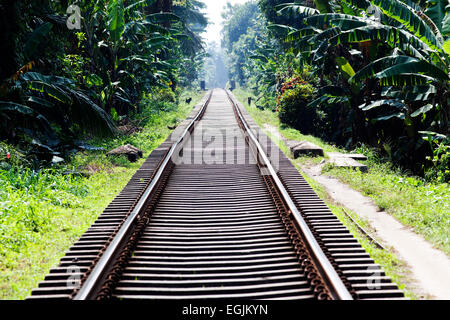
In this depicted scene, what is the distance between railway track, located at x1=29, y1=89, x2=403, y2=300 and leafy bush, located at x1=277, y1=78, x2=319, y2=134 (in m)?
10.2

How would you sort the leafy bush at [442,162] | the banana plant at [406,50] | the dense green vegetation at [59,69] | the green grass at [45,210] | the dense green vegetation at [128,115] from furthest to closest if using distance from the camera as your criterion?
the banana plant at [406,50], the leafy bush at [442,162], the dense green vegetation at [59,69], the dense green vegetation at [128,115], the green grass at [45,210]

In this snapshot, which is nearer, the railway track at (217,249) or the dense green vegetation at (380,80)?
the railway track at (217,249)

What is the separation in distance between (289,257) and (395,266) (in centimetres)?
130

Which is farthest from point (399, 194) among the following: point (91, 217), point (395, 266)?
point (91, 217)

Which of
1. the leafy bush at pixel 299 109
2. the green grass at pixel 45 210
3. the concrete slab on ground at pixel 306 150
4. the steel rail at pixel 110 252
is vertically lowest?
the green grass at pixel 45 210

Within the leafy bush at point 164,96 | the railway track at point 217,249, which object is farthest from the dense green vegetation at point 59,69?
the leafy bush at point 164,96

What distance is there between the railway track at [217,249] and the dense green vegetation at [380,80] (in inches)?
175

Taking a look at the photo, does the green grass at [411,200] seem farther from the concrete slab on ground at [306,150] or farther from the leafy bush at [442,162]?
the concrete slab on ground at [306,150]

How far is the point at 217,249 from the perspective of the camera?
508 centimetres

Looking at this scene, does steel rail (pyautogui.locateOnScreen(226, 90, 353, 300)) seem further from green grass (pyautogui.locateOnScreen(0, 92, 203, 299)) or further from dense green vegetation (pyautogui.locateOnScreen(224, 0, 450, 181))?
dense green vegetation (pyautogui.locateOnScreen(224, 0, 450, 181))

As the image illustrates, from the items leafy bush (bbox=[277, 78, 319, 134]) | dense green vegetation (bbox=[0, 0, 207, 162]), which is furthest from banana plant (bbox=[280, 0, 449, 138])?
dense green vegetation (bbox=[0, 0, 207, 162])

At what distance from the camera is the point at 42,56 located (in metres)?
11.3

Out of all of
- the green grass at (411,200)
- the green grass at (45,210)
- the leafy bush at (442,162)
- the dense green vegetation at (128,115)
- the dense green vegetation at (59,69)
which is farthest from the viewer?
the leafy bush at (442,162)

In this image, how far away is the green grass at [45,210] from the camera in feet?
16.0
